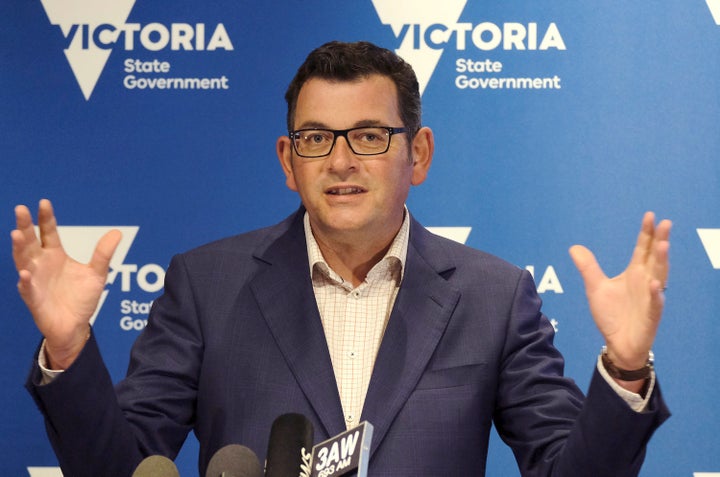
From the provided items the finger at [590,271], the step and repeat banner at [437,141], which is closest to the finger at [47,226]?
the finger at [590,271]

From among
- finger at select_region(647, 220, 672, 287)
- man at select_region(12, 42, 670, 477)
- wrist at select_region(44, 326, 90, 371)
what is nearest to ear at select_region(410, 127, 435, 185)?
man at select_region(12, 42, 670, 477)

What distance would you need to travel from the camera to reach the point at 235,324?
2.42 m

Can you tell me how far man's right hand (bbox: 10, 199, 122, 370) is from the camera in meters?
1.75

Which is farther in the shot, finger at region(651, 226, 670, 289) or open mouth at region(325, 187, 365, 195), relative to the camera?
open mouth at region(325, 187, 365, 195)

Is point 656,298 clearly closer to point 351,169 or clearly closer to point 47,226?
point 351,169

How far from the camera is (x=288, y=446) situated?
4.92ft

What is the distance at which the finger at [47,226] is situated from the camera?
5.72 feet

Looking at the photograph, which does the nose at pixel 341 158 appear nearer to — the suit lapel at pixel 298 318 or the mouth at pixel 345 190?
the mouth at pixel 345 190

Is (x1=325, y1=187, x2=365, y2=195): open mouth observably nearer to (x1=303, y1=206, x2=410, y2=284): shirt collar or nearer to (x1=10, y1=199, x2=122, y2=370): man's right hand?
(x1=303, y1=206, x2=410, y2=284): shirt collar

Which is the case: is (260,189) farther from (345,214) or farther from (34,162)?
(345,214)

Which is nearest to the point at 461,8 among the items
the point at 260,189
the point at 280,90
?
the point at 280,90

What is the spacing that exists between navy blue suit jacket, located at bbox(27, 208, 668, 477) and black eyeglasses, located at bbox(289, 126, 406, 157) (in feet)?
0.83

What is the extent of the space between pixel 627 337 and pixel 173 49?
6.67 ft

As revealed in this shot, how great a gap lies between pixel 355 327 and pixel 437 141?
1045mm
